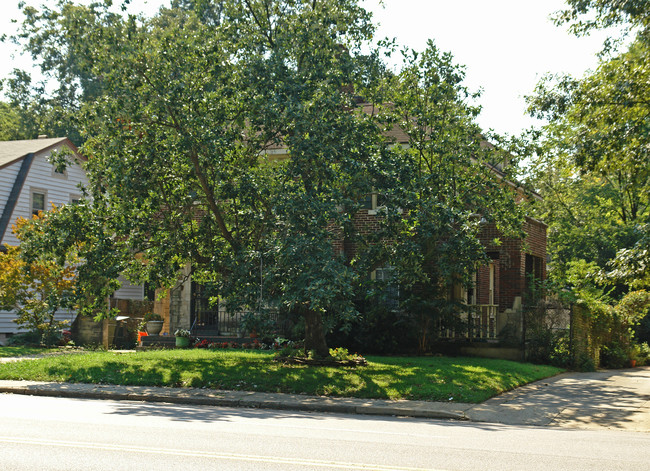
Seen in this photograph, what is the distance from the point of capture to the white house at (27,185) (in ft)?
97.9

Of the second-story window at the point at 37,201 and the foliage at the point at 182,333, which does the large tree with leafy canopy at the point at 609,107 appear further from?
the second-story window at the point at 37,201

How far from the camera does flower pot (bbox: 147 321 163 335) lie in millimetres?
26750

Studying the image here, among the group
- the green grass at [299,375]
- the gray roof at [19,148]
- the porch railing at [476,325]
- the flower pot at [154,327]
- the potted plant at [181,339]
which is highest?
the gray roof at [19,148]

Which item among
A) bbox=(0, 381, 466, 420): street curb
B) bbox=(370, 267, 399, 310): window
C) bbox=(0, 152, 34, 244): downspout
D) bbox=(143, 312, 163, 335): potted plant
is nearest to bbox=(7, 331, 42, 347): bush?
bbox=(143, 312, 163, 335): potted plant

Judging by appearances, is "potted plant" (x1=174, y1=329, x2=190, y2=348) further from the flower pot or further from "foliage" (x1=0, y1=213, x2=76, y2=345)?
"foliage" (x1=0, y1=213, x2=76, y2=345)

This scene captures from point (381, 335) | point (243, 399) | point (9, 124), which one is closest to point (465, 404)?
point (243, 399)

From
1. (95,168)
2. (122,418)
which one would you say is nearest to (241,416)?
(122,418)

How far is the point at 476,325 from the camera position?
877 inches

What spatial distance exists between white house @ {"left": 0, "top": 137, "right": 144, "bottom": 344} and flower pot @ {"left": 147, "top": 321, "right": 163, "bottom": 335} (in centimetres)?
594

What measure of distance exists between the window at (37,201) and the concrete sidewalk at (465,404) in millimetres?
17652

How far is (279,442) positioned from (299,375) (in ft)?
24.1

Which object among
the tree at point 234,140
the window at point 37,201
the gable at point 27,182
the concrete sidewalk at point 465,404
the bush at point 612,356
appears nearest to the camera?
the concrete sidewalk at point 465,404

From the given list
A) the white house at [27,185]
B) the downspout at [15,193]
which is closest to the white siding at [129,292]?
the white house at [27,185]

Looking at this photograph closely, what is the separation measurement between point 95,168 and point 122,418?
8.90 m
